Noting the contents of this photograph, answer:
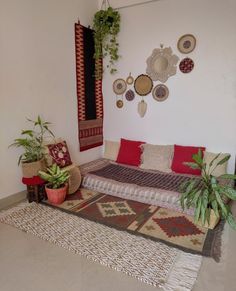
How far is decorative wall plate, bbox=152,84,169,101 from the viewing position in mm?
3590

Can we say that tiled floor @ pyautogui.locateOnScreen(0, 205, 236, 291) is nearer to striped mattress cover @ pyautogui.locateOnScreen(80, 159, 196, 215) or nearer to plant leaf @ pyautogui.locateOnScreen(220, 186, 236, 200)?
plant leaf @ pyautogui.locateOnScreen(220, 186, 236, 200)

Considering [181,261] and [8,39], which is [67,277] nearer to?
[181,261]

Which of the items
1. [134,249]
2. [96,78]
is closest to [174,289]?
[134,249]

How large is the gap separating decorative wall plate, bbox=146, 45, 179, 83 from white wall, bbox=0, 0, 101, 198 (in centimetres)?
115

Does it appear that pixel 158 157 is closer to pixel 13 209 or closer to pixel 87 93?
pixel 87 93

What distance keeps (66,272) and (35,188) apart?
131cm

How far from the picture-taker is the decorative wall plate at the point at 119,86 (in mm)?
3918

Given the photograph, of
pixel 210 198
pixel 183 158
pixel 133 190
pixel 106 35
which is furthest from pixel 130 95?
pixel 210 198

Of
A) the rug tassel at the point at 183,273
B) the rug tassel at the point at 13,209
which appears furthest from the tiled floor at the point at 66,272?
the rug tassel at the point at 13,209

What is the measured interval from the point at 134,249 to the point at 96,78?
2.84 metres

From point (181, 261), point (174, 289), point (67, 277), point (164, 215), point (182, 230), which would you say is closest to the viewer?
point (174, 289)

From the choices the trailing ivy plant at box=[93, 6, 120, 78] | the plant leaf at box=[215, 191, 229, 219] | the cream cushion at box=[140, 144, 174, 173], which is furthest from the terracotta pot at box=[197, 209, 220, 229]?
the trailing ivy plant at box=[93, 6, 120, 78]

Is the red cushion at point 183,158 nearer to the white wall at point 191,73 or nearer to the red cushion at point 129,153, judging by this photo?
the white wall at point 191,73

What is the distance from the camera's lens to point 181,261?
187 centimetres
